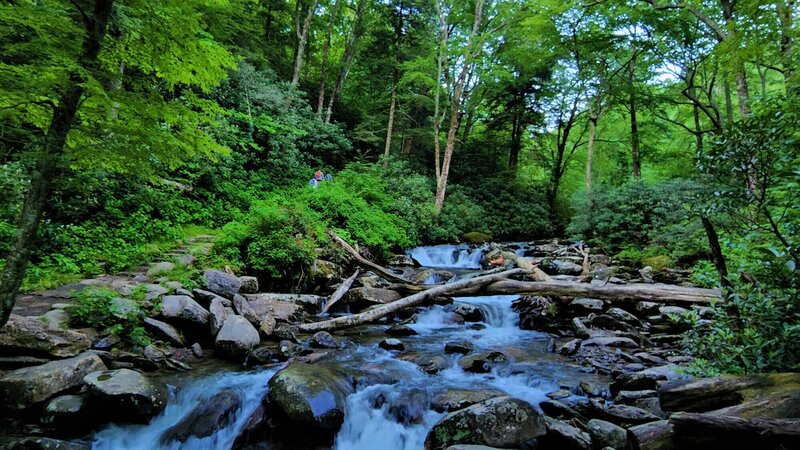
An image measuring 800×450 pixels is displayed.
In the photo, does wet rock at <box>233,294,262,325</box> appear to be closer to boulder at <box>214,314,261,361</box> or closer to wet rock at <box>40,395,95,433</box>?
boulder at <box>214,314,261,361</box>

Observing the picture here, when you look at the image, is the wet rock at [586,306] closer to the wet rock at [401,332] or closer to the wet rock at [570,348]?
the wet rock at [570,348]

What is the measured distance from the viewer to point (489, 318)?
9383 millimetres

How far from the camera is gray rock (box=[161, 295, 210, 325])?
20.1ft

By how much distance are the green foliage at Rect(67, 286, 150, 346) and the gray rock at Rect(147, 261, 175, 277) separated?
150cm

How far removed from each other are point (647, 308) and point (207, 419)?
9297 millimetres

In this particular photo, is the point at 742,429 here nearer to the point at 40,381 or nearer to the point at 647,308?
the point at 40,381

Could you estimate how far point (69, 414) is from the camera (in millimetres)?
3914

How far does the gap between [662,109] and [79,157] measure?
26595mm

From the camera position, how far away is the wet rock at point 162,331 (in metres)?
5.75

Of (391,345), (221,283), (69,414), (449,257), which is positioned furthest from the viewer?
(449,257)

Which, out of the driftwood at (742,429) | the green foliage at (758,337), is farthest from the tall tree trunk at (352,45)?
the driftwood at (742,429)

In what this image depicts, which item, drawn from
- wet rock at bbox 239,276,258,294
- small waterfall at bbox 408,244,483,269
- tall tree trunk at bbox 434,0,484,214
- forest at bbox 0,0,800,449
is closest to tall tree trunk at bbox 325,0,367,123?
forest at bbox 0,0,800,449

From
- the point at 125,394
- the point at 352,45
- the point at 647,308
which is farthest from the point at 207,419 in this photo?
the point at 352,45

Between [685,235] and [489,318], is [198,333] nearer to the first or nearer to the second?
[489,318]
